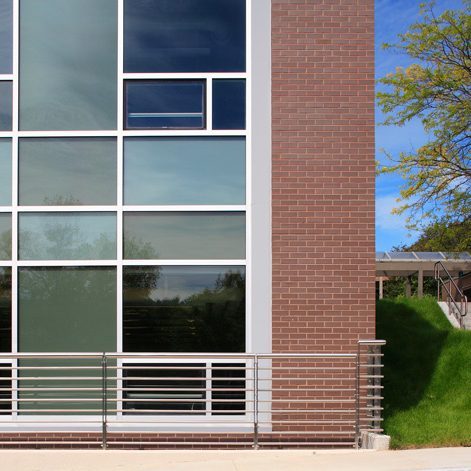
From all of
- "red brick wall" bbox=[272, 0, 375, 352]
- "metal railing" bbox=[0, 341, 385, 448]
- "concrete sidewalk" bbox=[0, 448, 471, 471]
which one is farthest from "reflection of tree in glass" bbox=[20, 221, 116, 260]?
"concrete sidewalk" bbox=[0, 448, 471, 471]

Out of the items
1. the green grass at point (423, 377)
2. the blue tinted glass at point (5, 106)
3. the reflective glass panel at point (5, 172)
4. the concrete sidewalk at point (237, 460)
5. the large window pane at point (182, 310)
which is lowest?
the concrete sidewalk at point (237, 460)

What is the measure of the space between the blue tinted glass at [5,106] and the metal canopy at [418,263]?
1391 cm

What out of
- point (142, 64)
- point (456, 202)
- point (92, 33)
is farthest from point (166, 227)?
point (456, 202)

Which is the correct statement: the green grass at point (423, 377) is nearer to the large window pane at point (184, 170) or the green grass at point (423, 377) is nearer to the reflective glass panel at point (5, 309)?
the large window pane at point (184, 170)

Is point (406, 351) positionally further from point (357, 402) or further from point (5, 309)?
point (5, 309)

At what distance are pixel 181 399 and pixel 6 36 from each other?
5520 mm

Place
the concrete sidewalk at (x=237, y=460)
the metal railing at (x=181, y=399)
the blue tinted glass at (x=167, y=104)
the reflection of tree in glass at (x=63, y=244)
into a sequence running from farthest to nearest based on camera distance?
the blue tinted glass at (x=167, y=104) → the reflection of tree in glass at (x=63, y=244) → the metal railing at (x=181, y=399) → the concrete sidewalk at (x=237, y=460)

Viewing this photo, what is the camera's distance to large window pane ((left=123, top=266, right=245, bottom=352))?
8.17 meters

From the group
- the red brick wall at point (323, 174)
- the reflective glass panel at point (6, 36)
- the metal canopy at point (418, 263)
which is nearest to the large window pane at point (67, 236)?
the reflective glass panel at point (6, 36)

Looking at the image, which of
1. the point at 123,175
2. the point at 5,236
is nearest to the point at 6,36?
the point at 123,175

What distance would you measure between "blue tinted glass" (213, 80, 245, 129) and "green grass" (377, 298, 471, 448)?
465 cm

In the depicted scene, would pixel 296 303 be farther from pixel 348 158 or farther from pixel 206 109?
pixel 206 109

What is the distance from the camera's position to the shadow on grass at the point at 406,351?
9867mm

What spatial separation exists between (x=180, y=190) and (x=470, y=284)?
1979 centimetres
